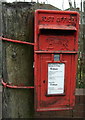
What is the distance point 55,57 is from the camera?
155 centimetres

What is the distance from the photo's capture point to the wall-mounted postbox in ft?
4.89

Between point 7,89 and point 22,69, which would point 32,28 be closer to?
point 22,69

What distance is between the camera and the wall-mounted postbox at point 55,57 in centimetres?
149

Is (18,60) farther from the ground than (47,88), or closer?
farther from the ground

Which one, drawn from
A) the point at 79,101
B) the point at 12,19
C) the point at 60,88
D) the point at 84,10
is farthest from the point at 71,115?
the point at 84,10

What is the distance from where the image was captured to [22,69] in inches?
57.0

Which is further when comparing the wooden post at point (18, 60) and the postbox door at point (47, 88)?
the postbox door at point (47, 88)

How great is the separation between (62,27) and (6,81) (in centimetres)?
68

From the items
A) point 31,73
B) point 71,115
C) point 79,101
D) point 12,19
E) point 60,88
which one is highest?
point 12,19

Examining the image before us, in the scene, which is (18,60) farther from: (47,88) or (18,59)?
(47,88)

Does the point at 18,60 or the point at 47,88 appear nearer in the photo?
the point at 18,60

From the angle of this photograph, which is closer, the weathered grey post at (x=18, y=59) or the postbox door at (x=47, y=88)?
the weathered grey post at (x=18, y=59)

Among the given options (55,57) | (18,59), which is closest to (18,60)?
(18,59)

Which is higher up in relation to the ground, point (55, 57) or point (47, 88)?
point (55, 57)
